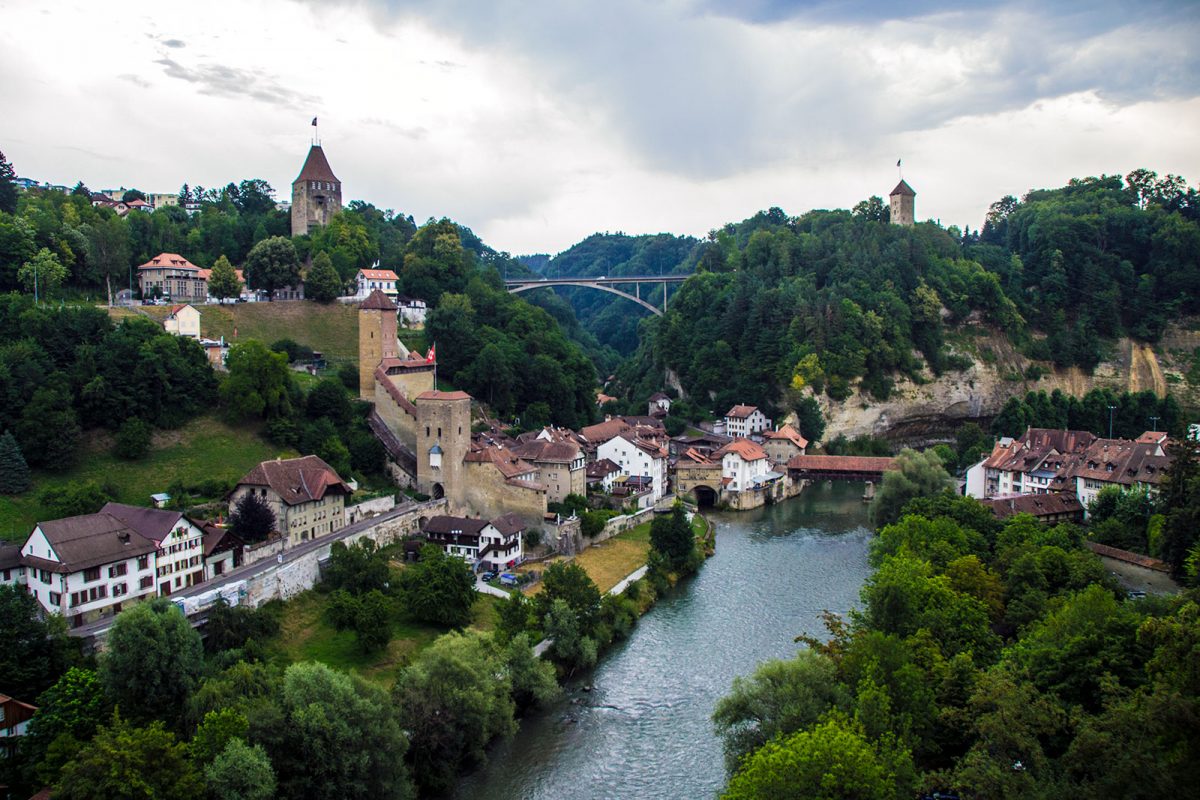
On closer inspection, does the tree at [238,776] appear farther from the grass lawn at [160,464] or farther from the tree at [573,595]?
the grass lawn at [160,464]

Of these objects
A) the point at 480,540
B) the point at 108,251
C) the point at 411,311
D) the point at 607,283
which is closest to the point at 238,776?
the point at 480,540

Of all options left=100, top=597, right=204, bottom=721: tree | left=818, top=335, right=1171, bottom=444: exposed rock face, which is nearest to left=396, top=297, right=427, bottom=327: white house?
left=818, top=335, right=1171, bottom=444: exposed rock face

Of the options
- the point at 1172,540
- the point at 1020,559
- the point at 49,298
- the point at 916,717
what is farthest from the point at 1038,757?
the point at 49,298

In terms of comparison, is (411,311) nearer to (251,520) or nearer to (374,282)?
(374,282)

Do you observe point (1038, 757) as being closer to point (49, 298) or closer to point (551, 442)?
point (551, 442)

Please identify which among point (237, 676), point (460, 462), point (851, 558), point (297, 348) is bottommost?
point (851, 558)

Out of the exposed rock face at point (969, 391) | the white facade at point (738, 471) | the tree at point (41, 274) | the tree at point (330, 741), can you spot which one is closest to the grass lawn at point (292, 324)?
the tree at point (41, 274)

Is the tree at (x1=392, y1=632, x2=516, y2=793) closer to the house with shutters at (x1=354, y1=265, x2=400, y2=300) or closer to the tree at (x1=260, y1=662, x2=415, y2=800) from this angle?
the tree at (x1=260, y1=662, x2=415, y2=800)
